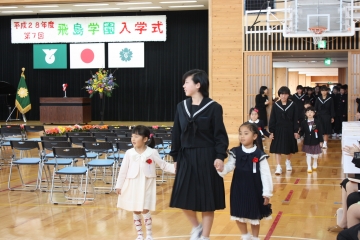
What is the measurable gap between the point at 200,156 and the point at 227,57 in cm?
1321

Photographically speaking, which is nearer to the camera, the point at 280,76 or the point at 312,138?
the point at 312,138

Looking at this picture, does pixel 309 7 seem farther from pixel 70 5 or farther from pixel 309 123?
pixel 70 5

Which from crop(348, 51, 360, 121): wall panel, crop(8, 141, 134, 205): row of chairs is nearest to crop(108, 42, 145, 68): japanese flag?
crop(348, 51, 360, 121): wall panel

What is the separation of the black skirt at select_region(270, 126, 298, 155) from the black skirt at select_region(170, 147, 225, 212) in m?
5.70

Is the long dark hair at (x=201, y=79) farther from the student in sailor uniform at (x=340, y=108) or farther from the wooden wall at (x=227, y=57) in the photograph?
the student in sailor uniform at (x=340, y=108)

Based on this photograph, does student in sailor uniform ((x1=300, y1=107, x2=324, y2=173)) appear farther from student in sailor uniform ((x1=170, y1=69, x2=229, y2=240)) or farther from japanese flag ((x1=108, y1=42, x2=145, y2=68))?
japanese flag ((x1=108, y1=42, x2=145, y2=68))

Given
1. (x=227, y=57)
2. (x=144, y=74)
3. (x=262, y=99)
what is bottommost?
(x=262, y=99)

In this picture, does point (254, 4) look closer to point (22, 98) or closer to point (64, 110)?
point (64, 110)

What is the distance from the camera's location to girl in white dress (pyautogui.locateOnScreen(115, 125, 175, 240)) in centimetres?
559

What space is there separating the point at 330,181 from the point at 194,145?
17.8 feet

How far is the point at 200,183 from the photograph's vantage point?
495 centimetres

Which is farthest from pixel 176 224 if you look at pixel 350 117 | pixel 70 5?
pixel 70 5

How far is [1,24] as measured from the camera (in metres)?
24.5

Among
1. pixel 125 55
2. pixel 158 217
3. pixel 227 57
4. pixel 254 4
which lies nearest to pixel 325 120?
pixel 227 57
